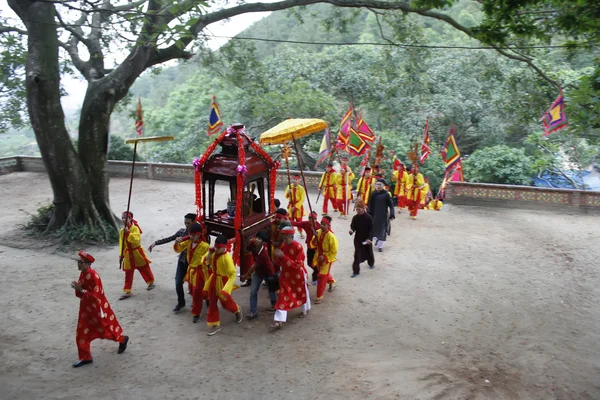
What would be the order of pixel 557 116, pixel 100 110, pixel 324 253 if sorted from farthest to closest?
pixel 557 116 < pixel 100 110 < pixel 324 253

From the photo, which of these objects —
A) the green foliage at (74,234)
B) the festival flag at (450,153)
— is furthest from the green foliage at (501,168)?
the green foliage at (74,234)

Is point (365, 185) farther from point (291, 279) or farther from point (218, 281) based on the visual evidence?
point (218, 281)

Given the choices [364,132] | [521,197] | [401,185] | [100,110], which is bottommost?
[521,197]

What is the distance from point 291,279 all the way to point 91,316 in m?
2.49

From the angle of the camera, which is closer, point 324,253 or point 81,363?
point 81,363

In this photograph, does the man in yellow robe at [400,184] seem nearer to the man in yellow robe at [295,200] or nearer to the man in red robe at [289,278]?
the man in yellow robe at [295,200]

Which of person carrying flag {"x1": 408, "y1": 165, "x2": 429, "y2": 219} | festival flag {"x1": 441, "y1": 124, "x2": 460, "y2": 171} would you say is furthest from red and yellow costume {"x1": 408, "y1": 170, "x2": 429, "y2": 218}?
festival flag {"x1": 441, "y1": 124, "x2": 460, "y2": 171}

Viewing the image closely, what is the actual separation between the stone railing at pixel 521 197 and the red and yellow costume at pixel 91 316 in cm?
1085

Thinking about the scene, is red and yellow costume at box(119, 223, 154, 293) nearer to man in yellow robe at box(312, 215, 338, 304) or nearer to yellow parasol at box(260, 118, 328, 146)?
yellow parasol at box(260, 118, 328, 146)

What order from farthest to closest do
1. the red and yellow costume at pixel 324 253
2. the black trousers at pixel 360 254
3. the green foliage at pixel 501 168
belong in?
the green foliage at pixel 501 168 < the black trousers at pixel 360 254 < the red and yellow costume at pixel 324 253

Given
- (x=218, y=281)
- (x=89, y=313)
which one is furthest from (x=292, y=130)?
(x=89, y=313)

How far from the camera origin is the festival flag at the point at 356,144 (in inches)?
512

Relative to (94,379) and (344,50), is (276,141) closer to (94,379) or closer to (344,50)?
(94,379)

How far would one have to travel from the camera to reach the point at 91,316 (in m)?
5.75
